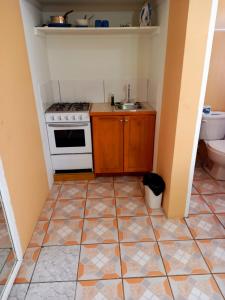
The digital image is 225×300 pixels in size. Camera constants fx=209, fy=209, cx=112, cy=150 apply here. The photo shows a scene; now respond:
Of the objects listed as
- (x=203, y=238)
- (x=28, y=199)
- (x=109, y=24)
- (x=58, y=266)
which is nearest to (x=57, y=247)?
(x=58, y=266)

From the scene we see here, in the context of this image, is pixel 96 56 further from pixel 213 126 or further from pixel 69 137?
pixel 213 126

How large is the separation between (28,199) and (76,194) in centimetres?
69

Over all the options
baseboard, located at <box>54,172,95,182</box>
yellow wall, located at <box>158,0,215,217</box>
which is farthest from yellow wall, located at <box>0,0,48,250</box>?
yellow wall, located at <box>158,0,215,217</box>

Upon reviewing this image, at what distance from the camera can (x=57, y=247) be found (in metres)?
1.74

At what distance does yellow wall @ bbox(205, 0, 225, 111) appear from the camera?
244 cm

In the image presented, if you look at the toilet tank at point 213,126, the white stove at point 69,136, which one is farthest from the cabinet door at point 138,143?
the toilet tank at point 213,126

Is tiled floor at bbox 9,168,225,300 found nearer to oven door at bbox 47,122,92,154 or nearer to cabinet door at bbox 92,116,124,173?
cabinet door at bbox 92,116,124,173

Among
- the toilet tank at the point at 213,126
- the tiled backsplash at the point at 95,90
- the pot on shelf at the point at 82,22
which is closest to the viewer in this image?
the pot on shelf at the point at 82,22

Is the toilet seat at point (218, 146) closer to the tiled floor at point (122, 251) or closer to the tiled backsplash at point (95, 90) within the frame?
the tiled floor at point (122, 251)

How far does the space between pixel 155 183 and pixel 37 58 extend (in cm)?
178

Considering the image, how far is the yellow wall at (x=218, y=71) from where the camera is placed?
2438 millimetres

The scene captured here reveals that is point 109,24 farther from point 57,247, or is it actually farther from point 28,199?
point 57,247

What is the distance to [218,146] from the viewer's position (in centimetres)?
247

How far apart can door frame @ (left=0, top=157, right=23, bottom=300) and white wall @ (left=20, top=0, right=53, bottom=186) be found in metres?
0.97
